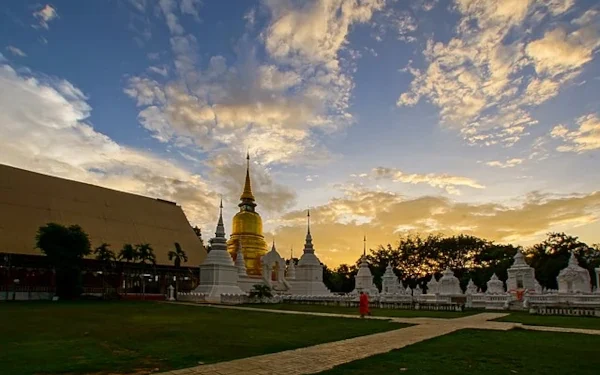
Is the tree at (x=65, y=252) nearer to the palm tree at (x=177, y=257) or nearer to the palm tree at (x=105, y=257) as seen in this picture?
the palm tree at (x=105, y=257)

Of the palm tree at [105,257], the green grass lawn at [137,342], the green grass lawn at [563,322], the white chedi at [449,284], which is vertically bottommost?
the green grass lawn at [563,322]

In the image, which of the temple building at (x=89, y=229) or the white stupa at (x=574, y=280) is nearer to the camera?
the white stupa at (x=574, y=280)

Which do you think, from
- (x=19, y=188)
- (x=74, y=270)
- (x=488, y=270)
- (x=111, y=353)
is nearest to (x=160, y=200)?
(x=19, y=188)

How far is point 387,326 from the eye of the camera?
15453mm

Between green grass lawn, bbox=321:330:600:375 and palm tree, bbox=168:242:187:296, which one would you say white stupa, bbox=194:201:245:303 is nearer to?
palm tree, bbox=168:242:187:296

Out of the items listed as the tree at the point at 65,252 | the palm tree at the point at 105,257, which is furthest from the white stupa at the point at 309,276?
the tree at the point at 65,252

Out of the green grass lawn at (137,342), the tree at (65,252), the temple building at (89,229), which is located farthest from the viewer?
the temple building at (89,229)

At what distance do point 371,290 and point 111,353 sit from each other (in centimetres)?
3491

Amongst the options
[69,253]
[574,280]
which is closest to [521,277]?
[574,280]

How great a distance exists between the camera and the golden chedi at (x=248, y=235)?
51.6 m

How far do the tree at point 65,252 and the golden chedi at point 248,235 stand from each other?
18.2 m

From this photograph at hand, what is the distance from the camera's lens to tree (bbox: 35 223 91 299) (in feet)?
108

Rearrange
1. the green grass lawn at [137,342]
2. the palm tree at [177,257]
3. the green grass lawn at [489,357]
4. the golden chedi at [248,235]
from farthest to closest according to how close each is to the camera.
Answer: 1. the golden chedi at [248,235]
2. the palm tree at [177,257]
3. the green grass lawn at [137,342]
4. the green grass lawn at [489,357]

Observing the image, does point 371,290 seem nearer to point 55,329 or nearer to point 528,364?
point 55,329
